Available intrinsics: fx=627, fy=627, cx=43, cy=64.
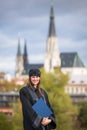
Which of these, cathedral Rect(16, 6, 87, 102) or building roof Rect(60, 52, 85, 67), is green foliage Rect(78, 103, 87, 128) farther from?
building roof Rect(60, 52, 85, 67)

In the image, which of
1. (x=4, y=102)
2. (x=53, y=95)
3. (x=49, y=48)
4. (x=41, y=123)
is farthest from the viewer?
(x=49, y=48)

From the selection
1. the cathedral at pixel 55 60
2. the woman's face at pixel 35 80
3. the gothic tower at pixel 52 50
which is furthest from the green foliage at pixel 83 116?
the gothic tower at pixel 52 50

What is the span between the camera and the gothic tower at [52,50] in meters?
136

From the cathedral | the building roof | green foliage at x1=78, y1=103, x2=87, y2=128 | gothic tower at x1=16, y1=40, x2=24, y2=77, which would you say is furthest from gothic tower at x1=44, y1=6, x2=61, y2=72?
green foliage at x1=78, y1=103, x2=87, y2=128

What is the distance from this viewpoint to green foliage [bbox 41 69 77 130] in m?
31.2

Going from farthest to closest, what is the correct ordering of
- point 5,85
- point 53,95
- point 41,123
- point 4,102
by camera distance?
point 5,85, point 4,102, point 53,95, point 41,123

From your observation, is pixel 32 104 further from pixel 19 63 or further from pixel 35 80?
pixel 19 63

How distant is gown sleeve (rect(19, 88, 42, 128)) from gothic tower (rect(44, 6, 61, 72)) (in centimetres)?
12863

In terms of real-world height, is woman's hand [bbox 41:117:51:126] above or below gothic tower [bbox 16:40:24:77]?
above

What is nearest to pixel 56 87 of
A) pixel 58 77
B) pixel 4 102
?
pixel 58 77

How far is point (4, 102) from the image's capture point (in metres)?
60.8

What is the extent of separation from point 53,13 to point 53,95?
114337 millimetres

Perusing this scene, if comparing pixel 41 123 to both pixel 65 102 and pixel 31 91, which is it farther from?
pixel 65 102

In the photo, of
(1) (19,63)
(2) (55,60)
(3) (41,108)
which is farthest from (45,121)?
(1) (19,63)
